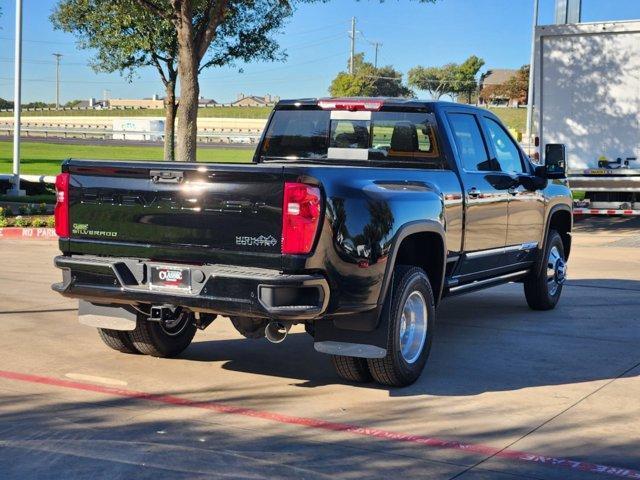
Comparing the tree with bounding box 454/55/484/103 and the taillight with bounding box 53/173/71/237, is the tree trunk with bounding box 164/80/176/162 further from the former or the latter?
the tree with bounding box 454/55/484/103

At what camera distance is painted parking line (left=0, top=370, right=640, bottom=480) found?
527cm

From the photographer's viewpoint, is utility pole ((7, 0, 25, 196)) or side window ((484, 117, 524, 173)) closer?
side window ((484, 117, 524, 173))

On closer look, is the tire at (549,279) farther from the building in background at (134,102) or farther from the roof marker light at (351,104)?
the building in background at (134,102)

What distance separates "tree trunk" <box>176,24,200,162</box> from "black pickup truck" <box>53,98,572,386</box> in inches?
433

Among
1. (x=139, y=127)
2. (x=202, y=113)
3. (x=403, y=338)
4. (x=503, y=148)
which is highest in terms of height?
(x=202, y=113)

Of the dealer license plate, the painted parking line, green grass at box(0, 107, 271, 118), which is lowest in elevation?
the painted parking line

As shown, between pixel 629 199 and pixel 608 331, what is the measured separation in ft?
35.7

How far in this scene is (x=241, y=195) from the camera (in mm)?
6082

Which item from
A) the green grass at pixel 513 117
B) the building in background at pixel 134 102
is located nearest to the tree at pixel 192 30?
the green grass at pixel 513 117

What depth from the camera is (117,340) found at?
25.3 feet

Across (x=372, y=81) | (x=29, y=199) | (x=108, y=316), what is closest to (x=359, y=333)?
(x=108, y=316)

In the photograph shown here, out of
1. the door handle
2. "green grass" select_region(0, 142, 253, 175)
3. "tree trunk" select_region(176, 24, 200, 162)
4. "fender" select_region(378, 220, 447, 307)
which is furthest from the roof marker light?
"green grass" select_region(0, 142, 253, 175)

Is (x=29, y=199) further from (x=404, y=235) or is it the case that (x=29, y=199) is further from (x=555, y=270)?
(x=404, y=235)

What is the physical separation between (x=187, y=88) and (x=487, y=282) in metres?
11.5
